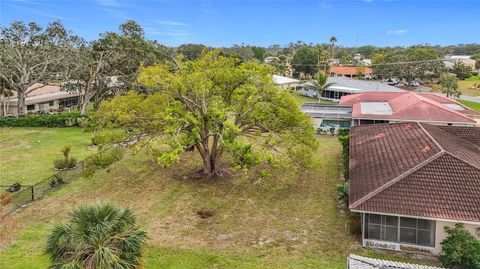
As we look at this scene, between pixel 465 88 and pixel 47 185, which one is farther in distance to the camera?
pixel 465 88

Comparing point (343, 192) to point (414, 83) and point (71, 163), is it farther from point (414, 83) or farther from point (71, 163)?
point (414, 83)

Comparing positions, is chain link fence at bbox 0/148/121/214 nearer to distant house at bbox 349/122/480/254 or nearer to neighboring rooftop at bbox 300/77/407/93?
distant house at bbox 349/122/480/254

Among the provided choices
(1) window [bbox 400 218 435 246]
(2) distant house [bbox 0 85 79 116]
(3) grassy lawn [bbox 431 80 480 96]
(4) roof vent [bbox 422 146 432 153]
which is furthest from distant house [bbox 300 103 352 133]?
(3) grassy lawn [bbox 431 80 480 96]


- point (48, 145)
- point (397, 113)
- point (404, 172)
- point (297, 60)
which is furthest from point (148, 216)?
point (297, 60)

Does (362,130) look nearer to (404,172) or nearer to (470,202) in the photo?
(404,172)

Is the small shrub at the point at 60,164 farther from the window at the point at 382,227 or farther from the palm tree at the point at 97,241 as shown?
the window at the point at 382,227

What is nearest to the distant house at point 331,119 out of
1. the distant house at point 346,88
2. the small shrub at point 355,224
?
the distant house at point 346,88

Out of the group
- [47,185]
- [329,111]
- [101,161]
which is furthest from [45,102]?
[329,111]
